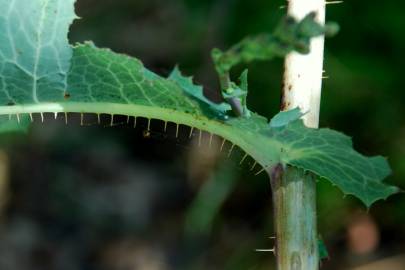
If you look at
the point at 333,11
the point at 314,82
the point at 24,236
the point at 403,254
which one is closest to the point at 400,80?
the point at 333,11

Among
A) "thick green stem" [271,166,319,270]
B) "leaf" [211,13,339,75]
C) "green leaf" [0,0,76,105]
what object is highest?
"green leaf" [0,0,76,105]

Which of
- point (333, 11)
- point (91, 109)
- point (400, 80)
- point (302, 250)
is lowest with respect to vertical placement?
point (302, 250)

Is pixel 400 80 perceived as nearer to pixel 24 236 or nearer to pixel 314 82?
pixel 314 82

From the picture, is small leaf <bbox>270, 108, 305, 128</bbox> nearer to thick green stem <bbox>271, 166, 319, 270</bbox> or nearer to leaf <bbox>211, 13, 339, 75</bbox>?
thick green stem <bbox>271, 166, 319, 270</bbox>

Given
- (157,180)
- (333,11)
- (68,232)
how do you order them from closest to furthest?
(333,11) < (68,232) < (157,180)

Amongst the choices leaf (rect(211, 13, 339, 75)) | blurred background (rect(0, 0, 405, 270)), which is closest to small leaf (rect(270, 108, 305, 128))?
leaf (rect(211, 13, 339, 75))

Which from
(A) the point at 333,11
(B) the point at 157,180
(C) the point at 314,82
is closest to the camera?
(C) the point at 314,82
